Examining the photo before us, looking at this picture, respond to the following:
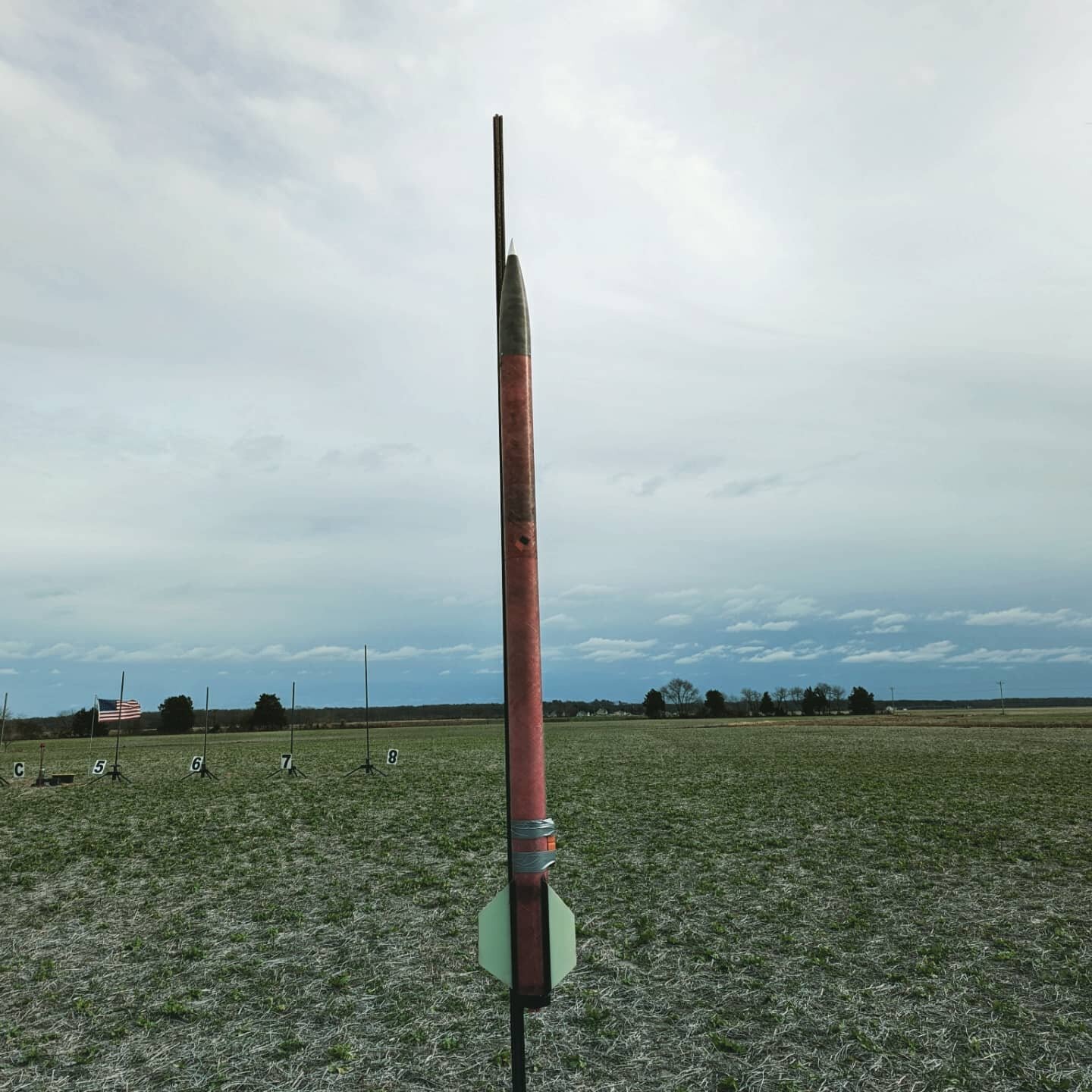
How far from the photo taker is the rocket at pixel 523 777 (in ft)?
23.2

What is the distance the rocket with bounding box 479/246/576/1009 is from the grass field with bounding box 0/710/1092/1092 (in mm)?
1928

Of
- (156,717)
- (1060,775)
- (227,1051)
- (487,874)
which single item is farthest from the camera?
(156,717)

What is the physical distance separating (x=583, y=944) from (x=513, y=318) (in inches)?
357

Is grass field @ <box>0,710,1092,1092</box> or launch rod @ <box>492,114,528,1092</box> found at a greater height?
launch rod @ <box>492,114,528,1092</box>

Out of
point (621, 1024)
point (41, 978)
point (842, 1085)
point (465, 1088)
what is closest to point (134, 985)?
point (41, 978)

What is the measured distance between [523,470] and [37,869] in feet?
53.6

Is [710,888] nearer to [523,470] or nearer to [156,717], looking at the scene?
[523,470]

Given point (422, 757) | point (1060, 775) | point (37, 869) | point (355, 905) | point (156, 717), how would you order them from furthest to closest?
point (156, 717) < point (422, 757) < point (1060, 775) < point (37, 869) < point (355, 905)

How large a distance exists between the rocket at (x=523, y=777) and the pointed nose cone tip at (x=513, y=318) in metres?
0.36

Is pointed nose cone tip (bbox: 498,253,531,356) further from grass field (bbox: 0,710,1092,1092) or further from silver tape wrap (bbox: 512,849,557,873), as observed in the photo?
grass field (bbox: 0,710,1092,1092)

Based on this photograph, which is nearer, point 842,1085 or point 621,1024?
point 842,1085

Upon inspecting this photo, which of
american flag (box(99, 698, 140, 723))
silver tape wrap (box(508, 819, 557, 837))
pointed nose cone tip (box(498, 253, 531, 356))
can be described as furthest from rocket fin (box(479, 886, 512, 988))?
american flag (box(99, 698, 140, 723))

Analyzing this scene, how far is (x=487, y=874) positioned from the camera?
16328 millimetres

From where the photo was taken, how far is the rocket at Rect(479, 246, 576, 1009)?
7.09 metres
